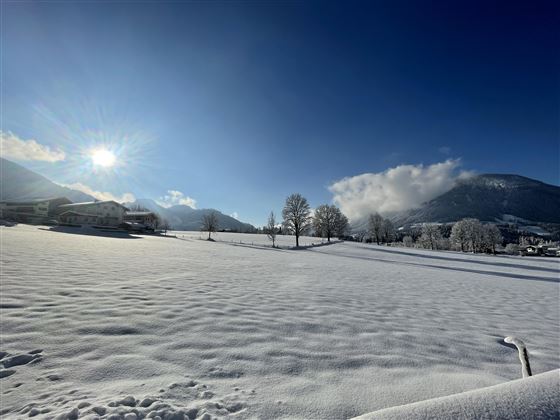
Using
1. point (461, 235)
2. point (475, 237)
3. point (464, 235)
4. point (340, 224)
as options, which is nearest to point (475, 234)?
point (475, 237)

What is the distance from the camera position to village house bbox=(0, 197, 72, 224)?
6216 cm

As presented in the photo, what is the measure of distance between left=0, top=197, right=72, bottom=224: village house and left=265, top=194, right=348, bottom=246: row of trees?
57961 millimetres

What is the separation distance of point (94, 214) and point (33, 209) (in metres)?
23.0

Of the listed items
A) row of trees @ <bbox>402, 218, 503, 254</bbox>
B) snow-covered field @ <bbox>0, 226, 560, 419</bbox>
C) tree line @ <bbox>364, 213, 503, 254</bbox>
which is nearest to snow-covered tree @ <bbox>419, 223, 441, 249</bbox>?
tree line @ <bbox>364, 213, 503, 254</bbox>

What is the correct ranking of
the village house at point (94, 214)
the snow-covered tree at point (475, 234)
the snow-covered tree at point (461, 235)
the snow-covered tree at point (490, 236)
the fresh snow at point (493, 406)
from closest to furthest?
1. the fresh snow at point (493, 406)
2. the village house at point (94, 214)
3. the snow-covered tree at point (490, 236)
4. the snow-covered tree at point (475, 234)
5. the snow-covered tree at point (461, 235)

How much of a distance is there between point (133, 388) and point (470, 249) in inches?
3944

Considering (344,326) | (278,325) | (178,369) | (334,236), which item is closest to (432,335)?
(344,326)

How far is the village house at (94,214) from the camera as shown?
55312 millimetres

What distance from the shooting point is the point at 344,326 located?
588 centimetres

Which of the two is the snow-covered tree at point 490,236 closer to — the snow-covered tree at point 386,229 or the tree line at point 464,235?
the tree line at point 464,235

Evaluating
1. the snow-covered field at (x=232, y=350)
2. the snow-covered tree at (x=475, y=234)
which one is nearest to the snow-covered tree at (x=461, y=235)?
the snow-covered tree at (x=475, y=234)

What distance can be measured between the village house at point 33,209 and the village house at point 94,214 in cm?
287

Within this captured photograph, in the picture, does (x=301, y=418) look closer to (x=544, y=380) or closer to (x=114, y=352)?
(x=544, y=380)

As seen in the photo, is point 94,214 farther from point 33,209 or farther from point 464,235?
point 464,235
